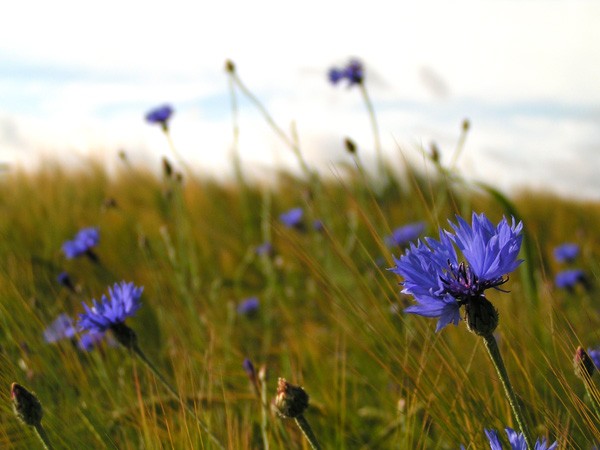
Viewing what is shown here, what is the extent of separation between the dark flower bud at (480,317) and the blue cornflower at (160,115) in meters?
1.83

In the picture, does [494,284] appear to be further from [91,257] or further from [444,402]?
[91,257]

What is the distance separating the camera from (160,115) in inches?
92.4

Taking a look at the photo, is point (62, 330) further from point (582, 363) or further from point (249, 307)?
point (582, 363)

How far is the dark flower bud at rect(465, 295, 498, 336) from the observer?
705mm

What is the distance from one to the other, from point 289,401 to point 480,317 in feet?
A: 0.99

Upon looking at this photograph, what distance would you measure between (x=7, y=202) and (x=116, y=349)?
2.38 m

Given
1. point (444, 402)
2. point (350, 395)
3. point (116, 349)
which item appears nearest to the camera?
point (444, 402)

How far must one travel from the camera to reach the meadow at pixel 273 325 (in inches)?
37.5

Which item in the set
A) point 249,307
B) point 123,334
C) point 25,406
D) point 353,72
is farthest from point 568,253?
point 25,406

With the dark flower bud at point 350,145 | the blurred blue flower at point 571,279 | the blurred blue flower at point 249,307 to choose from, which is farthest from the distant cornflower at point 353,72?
the blurred blue flower at point 571,279

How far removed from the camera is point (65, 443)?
Answer: 3.40 feet

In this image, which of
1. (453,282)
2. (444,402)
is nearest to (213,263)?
(444,402)

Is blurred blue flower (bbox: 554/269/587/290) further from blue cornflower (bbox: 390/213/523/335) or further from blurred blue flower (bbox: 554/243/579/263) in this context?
blue cornflower (bbox: 390/213/523/335)

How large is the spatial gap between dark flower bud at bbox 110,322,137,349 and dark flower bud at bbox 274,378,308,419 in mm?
418
